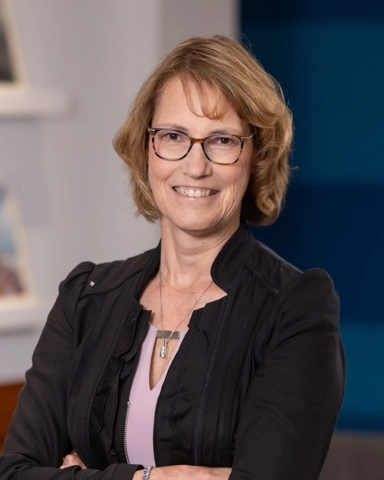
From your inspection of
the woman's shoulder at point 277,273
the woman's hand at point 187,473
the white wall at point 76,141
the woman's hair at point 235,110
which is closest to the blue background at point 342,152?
the white wall at point 76,141

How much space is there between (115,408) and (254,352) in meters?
0.33

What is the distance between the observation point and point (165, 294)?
7.00 feet

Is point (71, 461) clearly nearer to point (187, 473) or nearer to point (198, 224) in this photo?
point (187, 473)

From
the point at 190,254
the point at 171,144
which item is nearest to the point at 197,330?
the point at 190,254

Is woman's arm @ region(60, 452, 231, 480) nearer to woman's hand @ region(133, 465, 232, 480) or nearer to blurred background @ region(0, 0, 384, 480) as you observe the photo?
woman's hand @ region(133, 465, 232, 480)

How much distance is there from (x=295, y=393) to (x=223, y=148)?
1.86ft

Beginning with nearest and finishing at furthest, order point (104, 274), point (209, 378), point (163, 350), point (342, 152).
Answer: point (209, 378) < point (163, 350) < point (104, 274) < point (342, 152)

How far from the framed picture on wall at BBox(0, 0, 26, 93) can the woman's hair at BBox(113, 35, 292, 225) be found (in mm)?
1959

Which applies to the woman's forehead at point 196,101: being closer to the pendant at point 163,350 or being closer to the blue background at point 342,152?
the pendant at point 163,350

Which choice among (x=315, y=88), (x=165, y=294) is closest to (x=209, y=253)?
(x=165, y=294)

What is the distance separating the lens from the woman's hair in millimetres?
1966

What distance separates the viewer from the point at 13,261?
4160 mm

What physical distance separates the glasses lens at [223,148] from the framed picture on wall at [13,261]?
228cm

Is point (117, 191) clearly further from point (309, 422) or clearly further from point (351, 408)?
point (309, 422)
